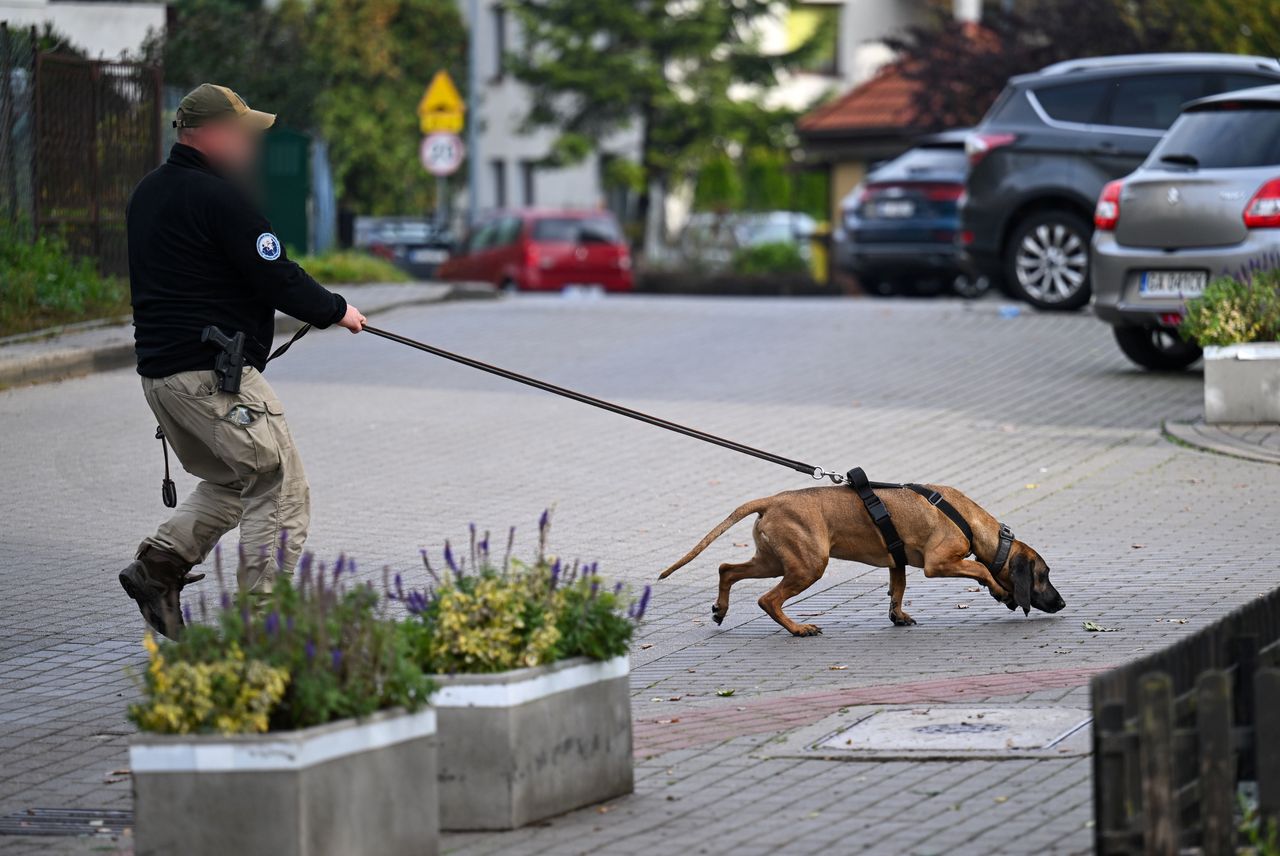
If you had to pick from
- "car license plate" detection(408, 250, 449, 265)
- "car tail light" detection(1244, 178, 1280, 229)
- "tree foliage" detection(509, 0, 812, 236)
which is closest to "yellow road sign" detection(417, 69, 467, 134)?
"car license plate" detection(408, 250, 449, 265)

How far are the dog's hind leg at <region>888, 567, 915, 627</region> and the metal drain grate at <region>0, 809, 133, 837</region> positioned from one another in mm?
3521

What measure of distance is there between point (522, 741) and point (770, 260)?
1237 inches

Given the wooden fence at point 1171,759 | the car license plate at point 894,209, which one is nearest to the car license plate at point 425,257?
the car license plate at point 894,209

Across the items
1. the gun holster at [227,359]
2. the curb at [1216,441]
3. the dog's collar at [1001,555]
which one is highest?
the gun holster at [227,359]

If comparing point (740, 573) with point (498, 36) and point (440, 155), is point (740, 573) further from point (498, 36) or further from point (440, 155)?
point (498, 36)

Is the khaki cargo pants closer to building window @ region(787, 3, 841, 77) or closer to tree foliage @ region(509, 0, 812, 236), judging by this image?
tree foliage @ region(509, 0, 812, 236)

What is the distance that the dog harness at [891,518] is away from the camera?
8.17 meters

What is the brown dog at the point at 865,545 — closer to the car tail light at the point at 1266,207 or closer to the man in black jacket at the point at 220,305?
the man in black jacket at the point at 220,305

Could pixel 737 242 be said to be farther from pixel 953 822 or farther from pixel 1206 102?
pixel 953 822

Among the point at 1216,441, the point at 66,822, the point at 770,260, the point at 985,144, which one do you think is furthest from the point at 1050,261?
the point at 770,260

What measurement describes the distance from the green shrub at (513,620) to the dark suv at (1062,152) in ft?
43.6

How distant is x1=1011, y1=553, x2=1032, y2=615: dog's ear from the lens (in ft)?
27.1

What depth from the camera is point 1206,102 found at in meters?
15.0

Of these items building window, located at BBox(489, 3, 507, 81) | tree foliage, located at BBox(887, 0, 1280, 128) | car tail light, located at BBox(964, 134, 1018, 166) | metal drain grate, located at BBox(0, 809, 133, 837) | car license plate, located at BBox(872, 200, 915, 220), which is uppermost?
building window, located at BBox(489, 3, 507, 81)
